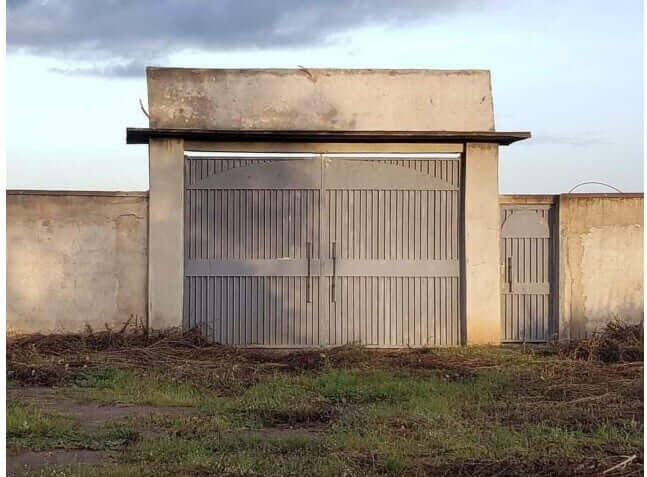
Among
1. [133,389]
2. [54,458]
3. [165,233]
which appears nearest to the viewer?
[54,458]

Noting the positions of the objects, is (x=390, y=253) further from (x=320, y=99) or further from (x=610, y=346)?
(x=610, y=346)

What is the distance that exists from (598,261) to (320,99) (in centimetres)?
444

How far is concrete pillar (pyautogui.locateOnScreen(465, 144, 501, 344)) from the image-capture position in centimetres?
1369

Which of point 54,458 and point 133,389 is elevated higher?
point 133,389

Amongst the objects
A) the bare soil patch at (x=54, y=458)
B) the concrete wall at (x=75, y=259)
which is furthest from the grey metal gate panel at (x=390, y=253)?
the bare soil patch at (x=54, y=458)

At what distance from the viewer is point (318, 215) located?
13656 mm

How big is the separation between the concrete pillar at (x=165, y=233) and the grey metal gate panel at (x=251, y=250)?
0.44ft

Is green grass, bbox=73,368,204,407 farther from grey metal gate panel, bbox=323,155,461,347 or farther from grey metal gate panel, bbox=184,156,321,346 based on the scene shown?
grey metal gate panel, bbox=323,155,461,347

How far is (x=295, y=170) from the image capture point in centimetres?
1368

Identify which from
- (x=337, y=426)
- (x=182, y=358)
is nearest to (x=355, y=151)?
(x=182, y=358)

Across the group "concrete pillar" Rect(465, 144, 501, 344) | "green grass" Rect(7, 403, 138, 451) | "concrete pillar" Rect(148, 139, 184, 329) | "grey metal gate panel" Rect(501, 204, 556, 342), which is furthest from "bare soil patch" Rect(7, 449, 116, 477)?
"grey metal gate panel" Rect(501, 204, 556, 342)

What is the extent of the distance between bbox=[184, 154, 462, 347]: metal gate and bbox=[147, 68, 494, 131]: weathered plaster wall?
531 millimetres

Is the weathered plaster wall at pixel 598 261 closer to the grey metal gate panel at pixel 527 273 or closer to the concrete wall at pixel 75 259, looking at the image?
the grey metal gate panel at pixel 527 273

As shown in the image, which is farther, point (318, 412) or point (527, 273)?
point (527, 273)
